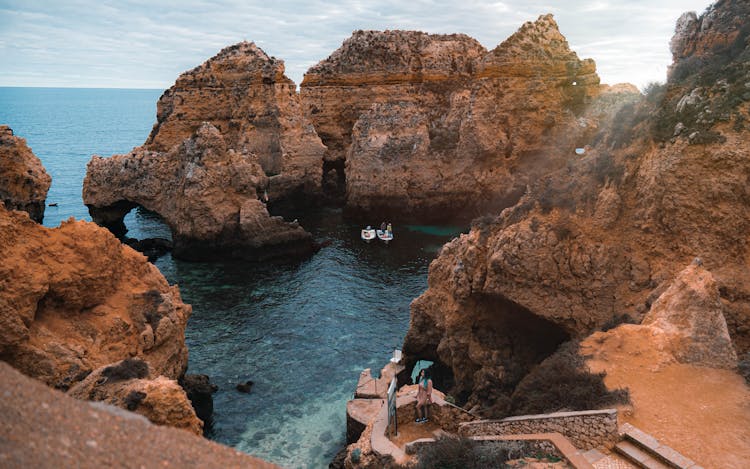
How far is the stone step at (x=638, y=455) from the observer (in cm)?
1026

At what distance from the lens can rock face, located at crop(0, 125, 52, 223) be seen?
31.3 metres

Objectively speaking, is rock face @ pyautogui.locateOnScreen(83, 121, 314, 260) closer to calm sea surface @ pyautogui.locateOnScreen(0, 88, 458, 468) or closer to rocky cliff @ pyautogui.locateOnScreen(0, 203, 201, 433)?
calm sea surface @ pyautogui.locateOnScreen(0, 88, 458, 468)

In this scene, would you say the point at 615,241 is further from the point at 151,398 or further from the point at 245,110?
the point at 245,110

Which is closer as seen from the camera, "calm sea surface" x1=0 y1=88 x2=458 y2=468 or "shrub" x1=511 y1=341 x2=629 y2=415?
"shrub" x1=511 y1=341 x2=629 y2=415

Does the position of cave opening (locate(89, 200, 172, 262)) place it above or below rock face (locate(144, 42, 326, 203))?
below

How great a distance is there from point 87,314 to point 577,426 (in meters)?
16.2

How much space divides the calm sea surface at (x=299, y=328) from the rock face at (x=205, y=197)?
1768mm

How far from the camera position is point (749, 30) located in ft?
69.1

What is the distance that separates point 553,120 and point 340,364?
3379cm

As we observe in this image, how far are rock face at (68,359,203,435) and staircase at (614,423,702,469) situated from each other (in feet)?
31.9

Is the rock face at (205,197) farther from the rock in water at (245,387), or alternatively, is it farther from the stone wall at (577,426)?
the stone wall at (577,426)

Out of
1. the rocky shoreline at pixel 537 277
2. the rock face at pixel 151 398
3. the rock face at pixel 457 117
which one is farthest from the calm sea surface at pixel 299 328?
the rock face at pixel 151 398

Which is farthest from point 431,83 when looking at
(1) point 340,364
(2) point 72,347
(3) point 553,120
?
(2) point 72,347

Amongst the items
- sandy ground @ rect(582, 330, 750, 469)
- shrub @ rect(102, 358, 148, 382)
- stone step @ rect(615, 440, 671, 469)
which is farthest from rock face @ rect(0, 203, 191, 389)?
sandy ground @ rect(582, 330, 750, 469)
